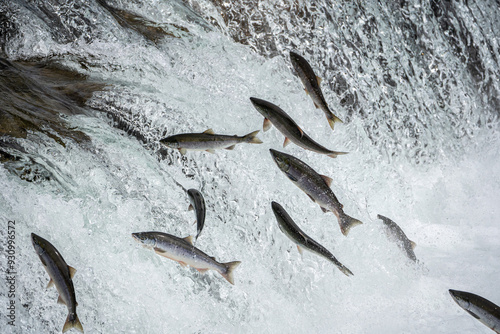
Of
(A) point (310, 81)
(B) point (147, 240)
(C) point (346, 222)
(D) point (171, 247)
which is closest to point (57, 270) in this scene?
(B) point (147, 240)

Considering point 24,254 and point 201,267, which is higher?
point 201,267

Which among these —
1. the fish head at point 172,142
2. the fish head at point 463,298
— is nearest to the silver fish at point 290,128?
the fish head at point 172,142

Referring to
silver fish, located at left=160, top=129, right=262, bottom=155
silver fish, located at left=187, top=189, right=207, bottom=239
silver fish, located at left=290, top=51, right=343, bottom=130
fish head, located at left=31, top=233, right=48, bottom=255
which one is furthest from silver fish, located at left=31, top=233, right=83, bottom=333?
silver fish, located at left=290, top=51, right=343, bottom=130

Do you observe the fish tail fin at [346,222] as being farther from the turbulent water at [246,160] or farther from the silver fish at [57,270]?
the silver fish at [57,270]

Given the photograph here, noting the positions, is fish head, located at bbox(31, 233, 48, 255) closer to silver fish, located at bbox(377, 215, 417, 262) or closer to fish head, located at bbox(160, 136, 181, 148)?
fish head, located at bbox(160, 136, 181, 148)

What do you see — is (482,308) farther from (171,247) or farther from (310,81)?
(171,247)

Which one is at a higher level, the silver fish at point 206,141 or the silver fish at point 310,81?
the silver fish at point 310,81

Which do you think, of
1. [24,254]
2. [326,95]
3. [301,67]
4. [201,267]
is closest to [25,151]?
[24,254]

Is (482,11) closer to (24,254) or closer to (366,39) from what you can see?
(366,39)
